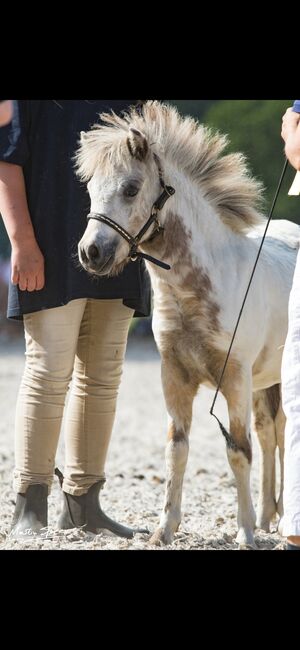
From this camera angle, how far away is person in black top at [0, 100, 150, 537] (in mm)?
4680

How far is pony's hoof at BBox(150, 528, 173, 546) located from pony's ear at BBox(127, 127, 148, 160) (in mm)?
1718

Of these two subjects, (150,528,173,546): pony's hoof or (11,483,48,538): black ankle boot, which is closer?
(150,528,173,546): pony's hoof

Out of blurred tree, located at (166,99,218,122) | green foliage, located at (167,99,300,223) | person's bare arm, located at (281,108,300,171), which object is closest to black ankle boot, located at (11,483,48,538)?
person's bare arm, located at (281,108,300,171)

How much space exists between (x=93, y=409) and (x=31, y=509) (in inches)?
22.8

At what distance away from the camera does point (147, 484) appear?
7.52m

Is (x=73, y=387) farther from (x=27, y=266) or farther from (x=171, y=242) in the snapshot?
(x=171, y=242)

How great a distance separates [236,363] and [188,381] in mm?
285

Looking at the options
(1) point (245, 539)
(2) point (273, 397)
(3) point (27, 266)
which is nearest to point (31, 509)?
(1) point (245, 539)

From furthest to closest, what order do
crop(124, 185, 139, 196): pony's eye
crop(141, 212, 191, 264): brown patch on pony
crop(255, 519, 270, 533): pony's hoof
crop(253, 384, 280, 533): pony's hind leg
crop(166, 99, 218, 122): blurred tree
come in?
crop(166, 99, 218, 122): blurred tree
crop(253, 384, 280, 533): pony's hind leg
crop(255, 519, 270, 533): pony's hoof
crop(141, 212, 191, 264): brown patch on pony
crop(124, 185, 139, 196): pony's eye

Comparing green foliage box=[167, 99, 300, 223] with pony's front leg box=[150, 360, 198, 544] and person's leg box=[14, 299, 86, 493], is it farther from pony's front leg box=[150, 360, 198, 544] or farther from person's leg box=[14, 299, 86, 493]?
person's leg box=[14, 299, 86, 493]

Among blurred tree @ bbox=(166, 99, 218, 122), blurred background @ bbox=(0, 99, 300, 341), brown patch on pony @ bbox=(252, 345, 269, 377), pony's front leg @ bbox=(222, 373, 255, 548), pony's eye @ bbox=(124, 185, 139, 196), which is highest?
blurred tree @ bbox=(166, 99, 218, 122)

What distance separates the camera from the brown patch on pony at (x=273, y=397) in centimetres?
596

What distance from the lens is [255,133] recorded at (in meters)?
21.9

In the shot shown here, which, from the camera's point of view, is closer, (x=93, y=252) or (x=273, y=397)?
(x=93, y=252)
